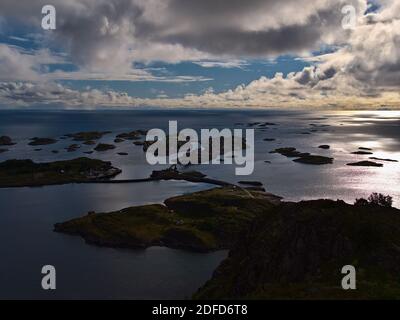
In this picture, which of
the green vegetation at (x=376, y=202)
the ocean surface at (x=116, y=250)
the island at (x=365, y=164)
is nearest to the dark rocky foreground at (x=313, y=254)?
the green vegetation at (x=376, y=202)

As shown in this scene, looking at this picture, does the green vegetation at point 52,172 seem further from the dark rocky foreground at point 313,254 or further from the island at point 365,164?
the dark rocky foreground at point 313,254

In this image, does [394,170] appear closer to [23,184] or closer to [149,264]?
[149,264]

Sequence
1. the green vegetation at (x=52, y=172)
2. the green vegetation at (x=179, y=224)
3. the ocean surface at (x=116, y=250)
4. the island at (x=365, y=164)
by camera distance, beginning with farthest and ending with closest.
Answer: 1. the island at (x=365, y=164)
2. the green vegetation at (x=52, y=172)
3. the green vegetation at (x=179, y=224)
4. the ocean surface at (x=116, y=250)

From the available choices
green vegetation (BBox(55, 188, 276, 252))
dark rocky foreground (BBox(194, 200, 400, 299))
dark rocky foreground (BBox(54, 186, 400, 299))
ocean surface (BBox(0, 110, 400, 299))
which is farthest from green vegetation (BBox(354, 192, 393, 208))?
ocean surface (BBox(0, 110, 400, 299))

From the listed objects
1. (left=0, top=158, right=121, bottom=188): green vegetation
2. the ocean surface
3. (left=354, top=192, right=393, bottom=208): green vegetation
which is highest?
(left=354, top=192, right=393, bottom=208): green vegetation

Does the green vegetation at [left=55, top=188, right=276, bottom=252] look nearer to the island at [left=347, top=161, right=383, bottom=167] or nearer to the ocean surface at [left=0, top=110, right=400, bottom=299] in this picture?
the ocean surface at [left=0, top=110, right=400, bottom=299]

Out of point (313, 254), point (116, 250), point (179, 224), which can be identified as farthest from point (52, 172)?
point (313, 254)
